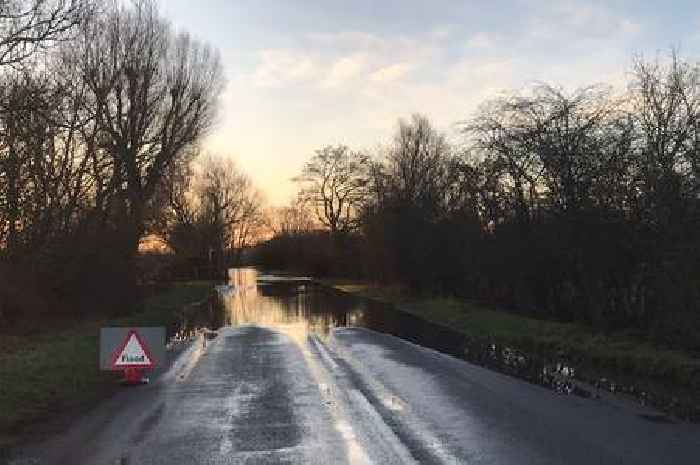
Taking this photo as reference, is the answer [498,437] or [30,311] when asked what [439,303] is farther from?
[498,437]

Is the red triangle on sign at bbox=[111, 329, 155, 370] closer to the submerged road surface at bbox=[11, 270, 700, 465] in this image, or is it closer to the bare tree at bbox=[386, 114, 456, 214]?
the submerged road surface at bbox=[11, 270, 700, 465]

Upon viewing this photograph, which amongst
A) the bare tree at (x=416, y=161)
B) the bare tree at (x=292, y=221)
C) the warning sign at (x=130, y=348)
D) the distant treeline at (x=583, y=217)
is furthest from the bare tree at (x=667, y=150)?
the bare tree at (x=292, y=221)

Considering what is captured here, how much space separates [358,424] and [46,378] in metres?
6.60

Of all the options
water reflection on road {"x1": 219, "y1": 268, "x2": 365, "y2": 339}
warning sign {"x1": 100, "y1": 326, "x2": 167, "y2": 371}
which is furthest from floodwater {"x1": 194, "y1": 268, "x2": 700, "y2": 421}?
warning sign {"x1": 100, "y1": 326, "x2": 167, "y2": 371}

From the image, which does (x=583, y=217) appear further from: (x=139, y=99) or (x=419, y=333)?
(x=139, y=99)

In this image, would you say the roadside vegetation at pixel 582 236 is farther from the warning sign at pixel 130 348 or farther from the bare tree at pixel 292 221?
the bare tree at pixel 292 221

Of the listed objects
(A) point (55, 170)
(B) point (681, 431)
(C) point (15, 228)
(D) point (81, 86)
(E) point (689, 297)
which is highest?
(D) point (81, 86)

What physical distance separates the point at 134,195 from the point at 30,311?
11.0 meters

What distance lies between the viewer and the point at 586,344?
16.4 m

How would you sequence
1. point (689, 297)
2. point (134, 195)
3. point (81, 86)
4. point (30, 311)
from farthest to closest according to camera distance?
point (134, 195) → point (81, 86) → point (30, 311) → point (689, 297)

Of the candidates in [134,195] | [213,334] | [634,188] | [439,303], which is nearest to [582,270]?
[634,188]

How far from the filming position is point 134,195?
108 feet

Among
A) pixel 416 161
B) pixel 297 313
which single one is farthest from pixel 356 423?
pixel 416 161

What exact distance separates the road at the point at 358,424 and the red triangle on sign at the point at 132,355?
1.76 feet
